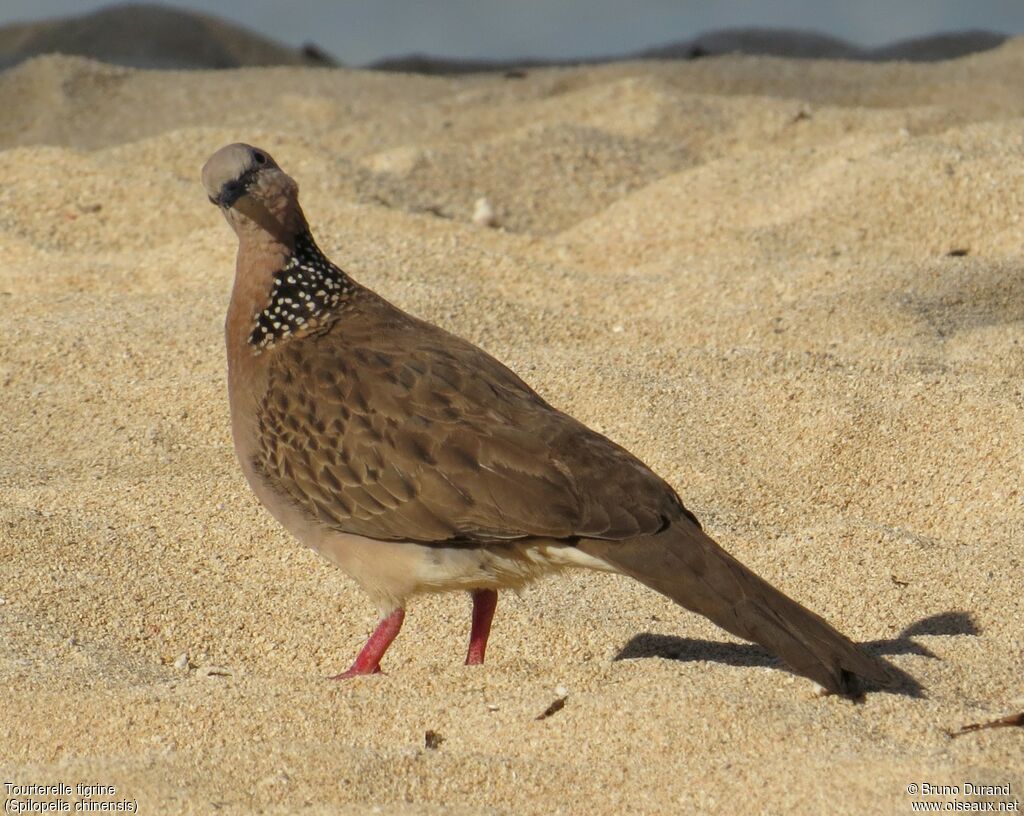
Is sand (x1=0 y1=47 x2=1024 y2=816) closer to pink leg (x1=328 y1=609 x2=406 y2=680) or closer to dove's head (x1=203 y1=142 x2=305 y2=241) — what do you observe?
pink leg (x1=328 y1=609 x2=406 y2=680)

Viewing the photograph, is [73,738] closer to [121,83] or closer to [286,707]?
[286,707]

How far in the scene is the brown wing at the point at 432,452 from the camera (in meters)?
4.25

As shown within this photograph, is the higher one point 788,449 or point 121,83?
point 121,83

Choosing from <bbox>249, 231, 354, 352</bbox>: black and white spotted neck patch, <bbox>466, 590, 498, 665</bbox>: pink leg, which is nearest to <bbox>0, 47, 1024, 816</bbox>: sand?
<bbox>466, 590, 498, 665</bbox>: pink leg

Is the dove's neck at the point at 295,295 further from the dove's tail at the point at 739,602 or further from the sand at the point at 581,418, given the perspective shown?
the dove's tail at the point at 739,602

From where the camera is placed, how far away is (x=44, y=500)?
5.58m

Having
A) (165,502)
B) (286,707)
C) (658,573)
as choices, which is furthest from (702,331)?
(286,707)

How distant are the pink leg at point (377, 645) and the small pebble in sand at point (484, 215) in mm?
4663

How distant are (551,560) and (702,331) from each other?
298 centimetres

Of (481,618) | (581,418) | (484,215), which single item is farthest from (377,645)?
(484,215)

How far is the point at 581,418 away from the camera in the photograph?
6168mm

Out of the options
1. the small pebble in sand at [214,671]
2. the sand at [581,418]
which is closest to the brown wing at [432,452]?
the sand at [581,418]

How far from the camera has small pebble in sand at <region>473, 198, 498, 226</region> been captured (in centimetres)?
898

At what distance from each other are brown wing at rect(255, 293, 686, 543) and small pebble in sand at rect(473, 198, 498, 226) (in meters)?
4.24
